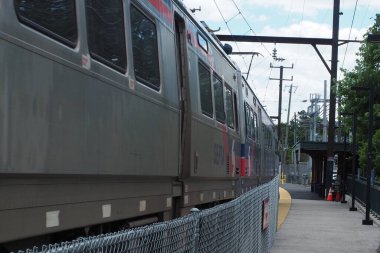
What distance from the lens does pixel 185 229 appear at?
13.1 feet

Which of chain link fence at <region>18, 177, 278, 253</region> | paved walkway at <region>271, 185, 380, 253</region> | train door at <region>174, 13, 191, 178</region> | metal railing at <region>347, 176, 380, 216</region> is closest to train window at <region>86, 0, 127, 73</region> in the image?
chain link fence at <region>18, 177, 278, 253</region>

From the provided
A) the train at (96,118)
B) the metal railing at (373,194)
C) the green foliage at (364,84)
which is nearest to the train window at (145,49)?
the train at (96,118)

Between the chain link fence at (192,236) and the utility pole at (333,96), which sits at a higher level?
the utility pole at (333,96)

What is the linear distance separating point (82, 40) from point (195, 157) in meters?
3.49

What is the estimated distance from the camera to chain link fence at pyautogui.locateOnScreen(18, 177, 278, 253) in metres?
2.68

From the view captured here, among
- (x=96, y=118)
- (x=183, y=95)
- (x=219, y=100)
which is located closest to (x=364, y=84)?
(x=219, y=100)

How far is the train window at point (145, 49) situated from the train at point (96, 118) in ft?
0.04

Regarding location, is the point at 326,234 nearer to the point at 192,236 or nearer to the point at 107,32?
the point at 192,236

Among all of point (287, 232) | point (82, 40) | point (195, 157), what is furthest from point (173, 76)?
point (287, 232)

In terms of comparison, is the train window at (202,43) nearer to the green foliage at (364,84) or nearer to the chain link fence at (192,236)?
the chain link fence at (192,236)

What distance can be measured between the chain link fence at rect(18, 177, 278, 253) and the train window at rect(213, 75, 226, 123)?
4.67ft

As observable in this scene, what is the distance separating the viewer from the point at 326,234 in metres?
15.3

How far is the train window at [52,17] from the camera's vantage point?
340cm

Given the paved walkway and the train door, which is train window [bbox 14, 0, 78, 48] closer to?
the train door
